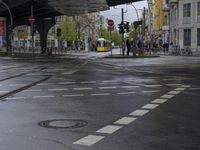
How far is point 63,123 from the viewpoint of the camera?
422 inches

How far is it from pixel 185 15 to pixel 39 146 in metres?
65.2

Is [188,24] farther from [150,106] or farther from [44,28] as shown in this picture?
[150,106]

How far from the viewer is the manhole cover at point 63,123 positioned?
10380mm

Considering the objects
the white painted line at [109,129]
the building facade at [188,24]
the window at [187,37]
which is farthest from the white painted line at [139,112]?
the window at [187,37]

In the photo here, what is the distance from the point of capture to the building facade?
6900 centimetres

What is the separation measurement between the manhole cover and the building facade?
5808cm

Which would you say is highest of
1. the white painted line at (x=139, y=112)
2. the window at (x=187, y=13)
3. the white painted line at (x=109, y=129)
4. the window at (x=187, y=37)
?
the window at (x=187, y=13)

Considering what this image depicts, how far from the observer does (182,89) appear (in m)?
17.8

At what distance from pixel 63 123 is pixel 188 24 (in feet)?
202

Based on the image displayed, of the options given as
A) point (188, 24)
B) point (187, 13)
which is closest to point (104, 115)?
point (188, 24)

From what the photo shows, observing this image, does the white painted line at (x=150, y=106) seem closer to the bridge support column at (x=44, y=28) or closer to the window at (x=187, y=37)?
the window at (x=187, y=37)

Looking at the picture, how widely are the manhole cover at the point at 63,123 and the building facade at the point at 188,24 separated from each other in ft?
191

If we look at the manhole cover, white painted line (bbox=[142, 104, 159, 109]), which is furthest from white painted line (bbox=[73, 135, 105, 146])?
white painted line (bbox=[142, 104, 159, 109])

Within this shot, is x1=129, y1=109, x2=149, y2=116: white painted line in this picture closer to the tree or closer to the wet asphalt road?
the wet asphalt road
